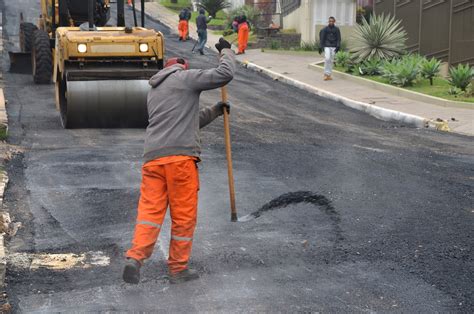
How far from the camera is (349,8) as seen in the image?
3262 centimetres

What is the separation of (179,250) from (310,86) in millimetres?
15624

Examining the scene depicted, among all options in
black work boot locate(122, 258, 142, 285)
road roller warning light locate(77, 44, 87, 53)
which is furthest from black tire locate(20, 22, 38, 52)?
black work boot locate(122, 258, 142, 285)

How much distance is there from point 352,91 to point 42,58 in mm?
7568

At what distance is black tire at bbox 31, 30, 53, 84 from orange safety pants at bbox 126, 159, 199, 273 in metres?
12.4

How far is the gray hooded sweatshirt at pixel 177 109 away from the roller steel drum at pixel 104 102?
21.5 ft

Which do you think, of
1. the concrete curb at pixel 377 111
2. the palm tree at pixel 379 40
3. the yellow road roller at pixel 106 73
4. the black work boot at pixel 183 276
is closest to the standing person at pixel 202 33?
the concrete curb at pixel 377 111

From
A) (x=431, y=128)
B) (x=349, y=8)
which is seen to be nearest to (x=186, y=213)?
(x=431, y=128)

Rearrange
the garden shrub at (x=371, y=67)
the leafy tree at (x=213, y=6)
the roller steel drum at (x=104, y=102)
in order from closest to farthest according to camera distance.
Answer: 1. the roller steel drum at (x=104, y=102)
2. the garden shrub at (x=371, y=67)
3. the leafy tree at (x=213, y=6)

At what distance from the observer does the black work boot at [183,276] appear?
6.65 meters

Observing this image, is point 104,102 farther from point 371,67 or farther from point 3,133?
point 371,67

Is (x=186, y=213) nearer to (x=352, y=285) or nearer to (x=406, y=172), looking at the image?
(x=352, y=285)

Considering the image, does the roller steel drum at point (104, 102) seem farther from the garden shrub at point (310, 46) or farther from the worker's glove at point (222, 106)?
the garden shrub at point (310, 46)

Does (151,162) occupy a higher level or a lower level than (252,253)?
higher

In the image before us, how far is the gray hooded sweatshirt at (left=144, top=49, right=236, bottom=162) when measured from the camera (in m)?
6.78
